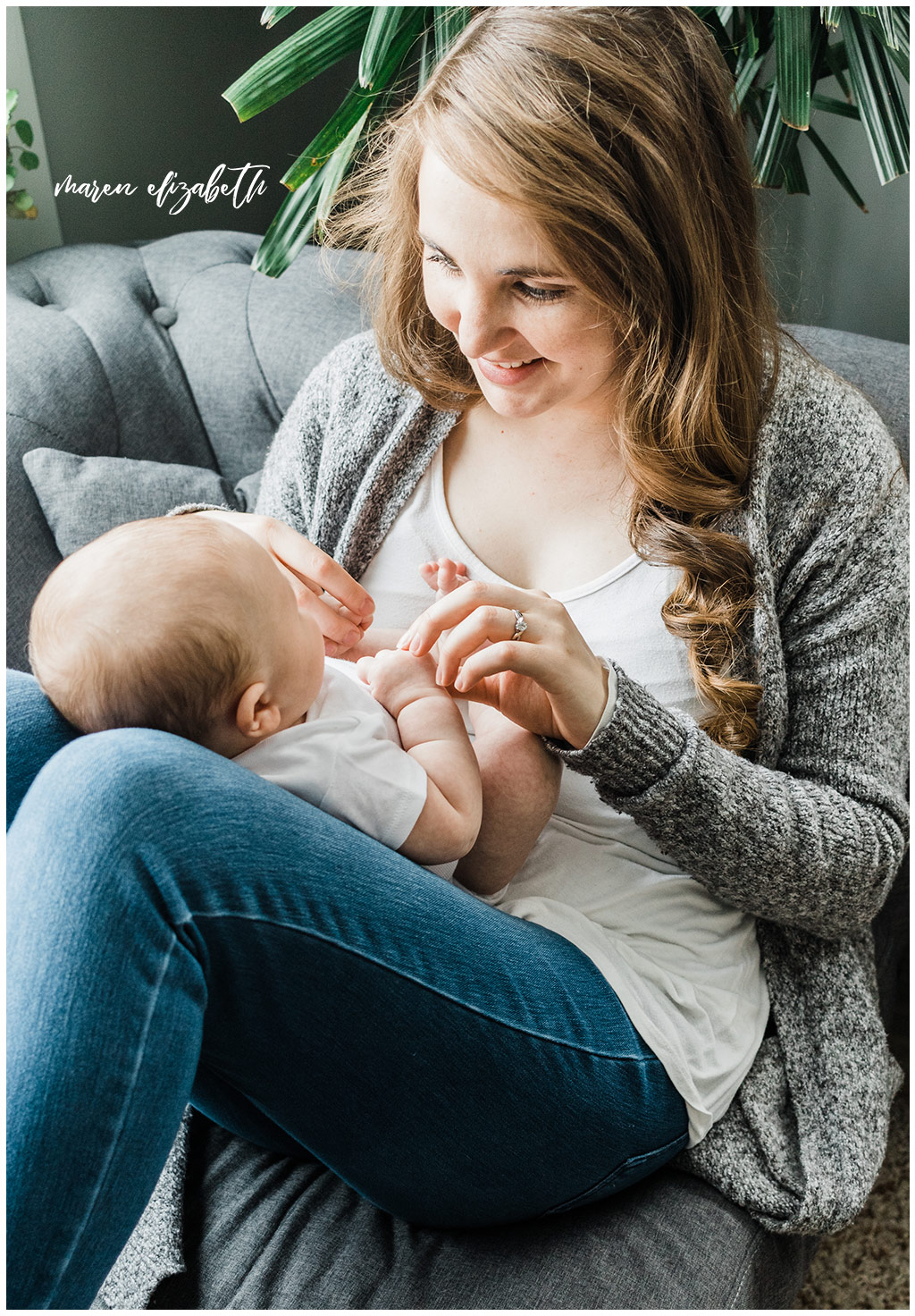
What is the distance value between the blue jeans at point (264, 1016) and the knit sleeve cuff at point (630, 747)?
0.46 ft

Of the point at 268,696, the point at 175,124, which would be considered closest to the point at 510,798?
the point at 268,696

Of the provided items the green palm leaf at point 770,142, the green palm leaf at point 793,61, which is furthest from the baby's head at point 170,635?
the green palm leaf at point 770,142

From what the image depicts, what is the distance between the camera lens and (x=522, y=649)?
0.79m

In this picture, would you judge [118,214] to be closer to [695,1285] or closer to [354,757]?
[354,757]

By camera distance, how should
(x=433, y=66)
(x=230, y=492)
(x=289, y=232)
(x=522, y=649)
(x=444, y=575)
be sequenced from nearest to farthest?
(x=522, y=649), (x=444, y=575), (x=433, y=66), (x=289, y=232), (x=230, y=492)

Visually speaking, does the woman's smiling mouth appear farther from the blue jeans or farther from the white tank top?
the blue jeans

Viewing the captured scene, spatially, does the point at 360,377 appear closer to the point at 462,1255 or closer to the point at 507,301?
the point at 507,301

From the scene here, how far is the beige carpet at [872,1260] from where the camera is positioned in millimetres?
1250

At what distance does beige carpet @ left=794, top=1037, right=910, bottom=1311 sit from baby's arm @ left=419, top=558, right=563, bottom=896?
0.74 meters

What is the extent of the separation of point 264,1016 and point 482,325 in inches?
22.9

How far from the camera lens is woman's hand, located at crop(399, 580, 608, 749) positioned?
0.79m

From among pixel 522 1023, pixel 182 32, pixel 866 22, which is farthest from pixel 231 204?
pixel 522 1023

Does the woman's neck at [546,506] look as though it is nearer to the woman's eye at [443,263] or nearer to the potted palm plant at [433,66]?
the woman's eye at [443,263]

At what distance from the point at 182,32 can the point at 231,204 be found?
0.84 feet
